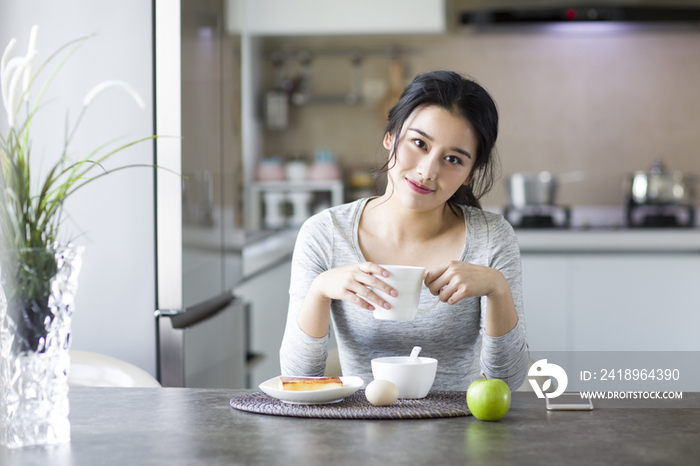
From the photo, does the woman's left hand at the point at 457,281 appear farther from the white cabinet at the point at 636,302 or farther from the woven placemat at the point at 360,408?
the white cabinet at the point at 636,302

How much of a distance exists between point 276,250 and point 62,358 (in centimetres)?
198

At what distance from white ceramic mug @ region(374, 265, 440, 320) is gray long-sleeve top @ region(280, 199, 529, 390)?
313mm

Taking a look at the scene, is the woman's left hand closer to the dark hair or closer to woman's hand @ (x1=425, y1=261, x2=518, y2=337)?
woman's hand @ (x1=425, y1=261, x2=518, y2=337)

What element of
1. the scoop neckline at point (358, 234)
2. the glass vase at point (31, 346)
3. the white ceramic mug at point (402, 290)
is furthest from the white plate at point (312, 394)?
the scoop neckline at point (358, 234)

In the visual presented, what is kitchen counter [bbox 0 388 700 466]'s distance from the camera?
30.9 inches

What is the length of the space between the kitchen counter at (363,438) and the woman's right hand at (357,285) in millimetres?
195

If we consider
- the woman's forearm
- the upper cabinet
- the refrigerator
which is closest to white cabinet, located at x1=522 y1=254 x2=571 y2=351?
the upper cabinet

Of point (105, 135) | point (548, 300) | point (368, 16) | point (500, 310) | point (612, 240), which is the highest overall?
point (368, 16)

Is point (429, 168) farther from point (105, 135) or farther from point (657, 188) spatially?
point (657, 188)

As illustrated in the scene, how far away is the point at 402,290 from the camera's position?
3.35ft

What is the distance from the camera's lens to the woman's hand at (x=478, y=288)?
108cm

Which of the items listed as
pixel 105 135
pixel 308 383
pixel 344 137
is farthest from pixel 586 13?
pixel 308 383

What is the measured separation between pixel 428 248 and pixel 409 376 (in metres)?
0.46

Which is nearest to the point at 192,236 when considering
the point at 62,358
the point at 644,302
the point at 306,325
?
the point at 306,325
